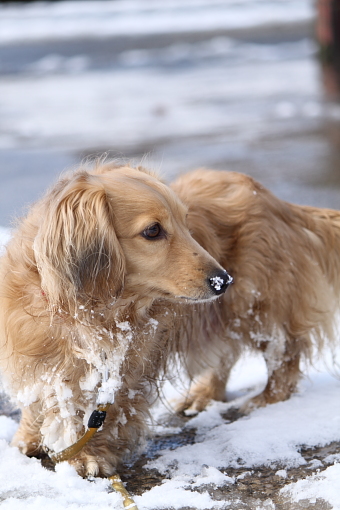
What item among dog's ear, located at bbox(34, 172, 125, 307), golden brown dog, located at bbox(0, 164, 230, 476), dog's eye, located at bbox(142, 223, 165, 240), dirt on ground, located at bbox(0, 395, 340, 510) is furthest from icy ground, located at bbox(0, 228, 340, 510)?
dog's eye, located at bbox(142, 223, 165, 240)

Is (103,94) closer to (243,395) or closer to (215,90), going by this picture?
(215,90)

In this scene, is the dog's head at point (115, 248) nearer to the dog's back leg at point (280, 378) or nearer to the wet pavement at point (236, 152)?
the wet pavement at point (236, 152)

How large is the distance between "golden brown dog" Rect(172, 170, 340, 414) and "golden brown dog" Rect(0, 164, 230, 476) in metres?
0.52

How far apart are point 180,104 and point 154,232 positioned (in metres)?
9.35

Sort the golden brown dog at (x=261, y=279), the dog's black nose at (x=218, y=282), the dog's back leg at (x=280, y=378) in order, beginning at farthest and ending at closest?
the dog's back leg at (x=280, y=378), the golden brown dog at (x=261, y=279), the dog's black nose at (x=218, y=282)

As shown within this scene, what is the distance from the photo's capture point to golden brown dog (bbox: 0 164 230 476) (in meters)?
2.62

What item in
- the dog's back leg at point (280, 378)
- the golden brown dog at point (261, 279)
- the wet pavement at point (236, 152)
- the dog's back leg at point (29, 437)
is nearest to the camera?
the wet pavement at point (236, 152)

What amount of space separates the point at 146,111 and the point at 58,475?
361 inches

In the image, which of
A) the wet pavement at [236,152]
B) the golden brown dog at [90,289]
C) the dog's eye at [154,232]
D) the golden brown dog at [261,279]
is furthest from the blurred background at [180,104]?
the dog's eye at [154,232]

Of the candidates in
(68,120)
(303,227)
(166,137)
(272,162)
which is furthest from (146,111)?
(303,227)

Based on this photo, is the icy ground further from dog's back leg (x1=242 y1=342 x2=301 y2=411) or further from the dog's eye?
the dog's eye

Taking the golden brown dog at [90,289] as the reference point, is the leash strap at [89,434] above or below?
below

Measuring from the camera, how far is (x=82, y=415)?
295 centimetres

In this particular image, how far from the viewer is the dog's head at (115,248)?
8.48 ft
